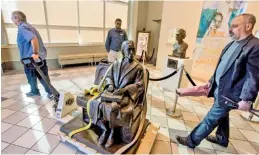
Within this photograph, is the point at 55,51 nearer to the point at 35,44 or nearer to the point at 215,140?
the point at 35,44

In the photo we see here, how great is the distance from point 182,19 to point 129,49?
13.2 ft

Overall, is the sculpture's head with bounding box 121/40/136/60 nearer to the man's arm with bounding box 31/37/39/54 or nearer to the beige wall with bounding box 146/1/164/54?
the man's arm with bounding box 31/37/39/54

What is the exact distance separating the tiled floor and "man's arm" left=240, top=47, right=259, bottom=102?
97cm

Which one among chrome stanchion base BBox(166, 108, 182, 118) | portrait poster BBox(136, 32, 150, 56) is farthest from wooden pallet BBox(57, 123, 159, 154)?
portrait poster BBox(136, 32, 150, 56)

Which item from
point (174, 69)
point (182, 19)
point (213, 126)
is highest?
point (182, 19)

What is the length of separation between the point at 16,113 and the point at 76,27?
4.00 m

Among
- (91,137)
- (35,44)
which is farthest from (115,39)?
(91,137)

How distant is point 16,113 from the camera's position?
248cm

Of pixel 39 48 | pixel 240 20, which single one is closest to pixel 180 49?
pixel 240 20

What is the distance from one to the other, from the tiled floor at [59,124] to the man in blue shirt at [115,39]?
1198mm

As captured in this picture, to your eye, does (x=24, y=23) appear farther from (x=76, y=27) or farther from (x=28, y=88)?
(x=76, y=27)

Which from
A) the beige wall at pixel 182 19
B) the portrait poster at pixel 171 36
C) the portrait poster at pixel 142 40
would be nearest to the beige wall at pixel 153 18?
the portrait poster at pixel 142 40

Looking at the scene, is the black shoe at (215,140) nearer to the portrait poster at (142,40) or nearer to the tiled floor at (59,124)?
the tiled floor at (59,124)

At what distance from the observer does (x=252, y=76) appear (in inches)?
55.7
